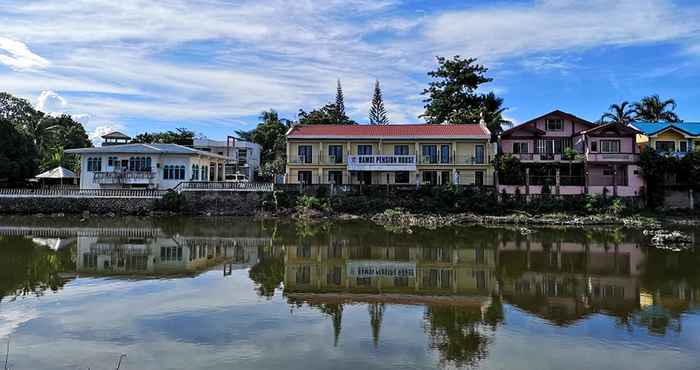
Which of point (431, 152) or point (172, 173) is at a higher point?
point (431, 152)

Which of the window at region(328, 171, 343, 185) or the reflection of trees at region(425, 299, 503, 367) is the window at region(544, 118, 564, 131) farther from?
the reflection of trees at region(425, 299, 503, 367)

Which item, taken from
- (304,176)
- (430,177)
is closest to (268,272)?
(304,176)

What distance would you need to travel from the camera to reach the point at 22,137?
139 feet

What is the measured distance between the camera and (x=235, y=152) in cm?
5400

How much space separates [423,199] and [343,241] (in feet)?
43.4

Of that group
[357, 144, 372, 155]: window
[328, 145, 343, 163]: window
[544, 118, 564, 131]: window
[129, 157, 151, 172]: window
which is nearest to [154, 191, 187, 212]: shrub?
[129, 157, 151, 172]: window

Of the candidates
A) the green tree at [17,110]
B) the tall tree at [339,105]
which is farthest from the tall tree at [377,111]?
the green tree at [17,110]

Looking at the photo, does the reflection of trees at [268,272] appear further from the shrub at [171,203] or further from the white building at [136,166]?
the white building at [136,166]

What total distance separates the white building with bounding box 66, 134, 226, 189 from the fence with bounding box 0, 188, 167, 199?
7.57ft

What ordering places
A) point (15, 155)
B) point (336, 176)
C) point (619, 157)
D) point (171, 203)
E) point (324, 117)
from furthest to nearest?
point (324, 117)
point (15, 155)
point (336, 176)
point (171, 203)
point (619, 157)

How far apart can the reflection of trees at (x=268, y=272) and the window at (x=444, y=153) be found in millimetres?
21312

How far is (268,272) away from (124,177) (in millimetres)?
28233

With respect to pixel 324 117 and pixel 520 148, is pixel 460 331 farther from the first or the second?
pixel 324 117

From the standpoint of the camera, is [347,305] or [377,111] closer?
[347,305]
